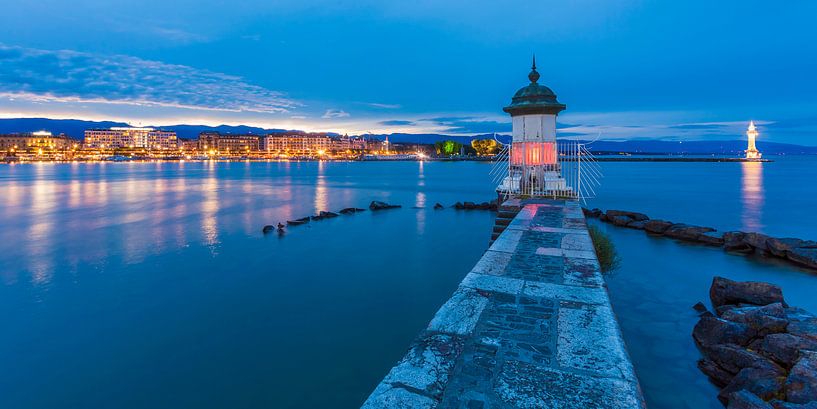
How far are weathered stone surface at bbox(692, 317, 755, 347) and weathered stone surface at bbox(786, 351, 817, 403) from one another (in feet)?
5.02

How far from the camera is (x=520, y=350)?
387 centimetres

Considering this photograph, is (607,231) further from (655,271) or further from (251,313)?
(251,313)

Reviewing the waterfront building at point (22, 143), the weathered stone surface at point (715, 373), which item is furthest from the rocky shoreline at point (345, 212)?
the waterfront building at point (22, 143)

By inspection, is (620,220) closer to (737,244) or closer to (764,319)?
(737,244)

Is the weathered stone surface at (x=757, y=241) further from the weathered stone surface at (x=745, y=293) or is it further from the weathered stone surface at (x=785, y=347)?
the weathered stone surface at (x=785, y=347)

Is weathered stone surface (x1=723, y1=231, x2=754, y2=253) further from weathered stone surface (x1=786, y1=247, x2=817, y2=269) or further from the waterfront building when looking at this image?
the waterfront building

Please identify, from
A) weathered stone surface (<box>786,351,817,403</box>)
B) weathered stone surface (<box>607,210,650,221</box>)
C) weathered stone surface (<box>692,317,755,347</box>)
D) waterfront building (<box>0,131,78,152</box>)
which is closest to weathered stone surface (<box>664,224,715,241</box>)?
weathered stone surface (<box>607,210,650,221</box>)

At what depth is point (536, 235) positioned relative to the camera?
28.3ft

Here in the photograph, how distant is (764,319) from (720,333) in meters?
0.67

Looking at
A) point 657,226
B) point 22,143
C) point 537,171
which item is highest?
point 22,143

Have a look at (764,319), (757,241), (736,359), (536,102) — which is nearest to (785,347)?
(736,359)

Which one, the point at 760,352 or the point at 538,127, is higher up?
the point at 538,127

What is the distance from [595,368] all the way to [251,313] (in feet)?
26.7

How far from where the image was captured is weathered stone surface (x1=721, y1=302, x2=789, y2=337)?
6.50m
